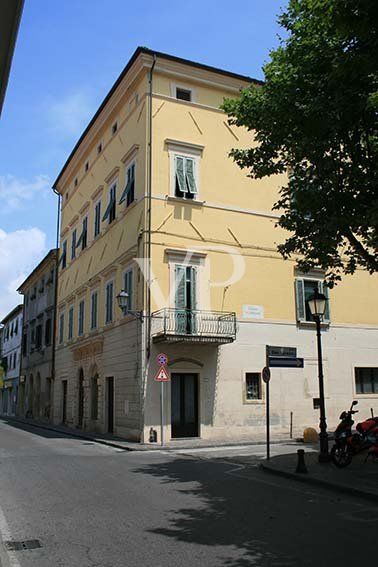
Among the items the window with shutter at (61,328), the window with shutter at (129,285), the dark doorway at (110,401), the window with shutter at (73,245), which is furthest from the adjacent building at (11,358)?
the window with shutter at (129,285)

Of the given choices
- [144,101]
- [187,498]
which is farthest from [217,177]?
[187,498]

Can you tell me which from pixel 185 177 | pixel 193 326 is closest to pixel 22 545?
pixel 193 326

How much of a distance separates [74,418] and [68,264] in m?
9.56

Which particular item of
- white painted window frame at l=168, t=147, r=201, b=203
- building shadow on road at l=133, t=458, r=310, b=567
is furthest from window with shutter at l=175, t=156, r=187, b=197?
building shadow on road at l=133, t=458, r=310, b=567

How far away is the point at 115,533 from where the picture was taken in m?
6.68

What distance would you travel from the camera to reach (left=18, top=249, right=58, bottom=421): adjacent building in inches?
1499

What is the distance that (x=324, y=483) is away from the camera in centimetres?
1014

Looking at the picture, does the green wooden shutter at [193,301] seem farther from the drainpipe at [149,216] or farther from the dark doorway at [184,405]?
the dark doorway at [184,405]

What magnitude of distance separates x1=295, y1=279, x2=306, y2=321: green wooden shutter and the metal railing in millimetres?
3660

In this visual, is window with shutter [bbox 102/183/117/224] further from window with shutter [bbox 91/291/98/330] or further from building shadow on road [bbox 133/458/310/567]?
building shadow on road [bbox 133/458/310/567]

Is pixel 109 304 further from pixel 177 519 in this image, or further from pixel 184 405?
pixel 177 519

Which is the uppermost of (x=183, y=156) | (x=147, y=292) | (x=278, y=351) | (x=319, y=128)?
(x=183, y=156)

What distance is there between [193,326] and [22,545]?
14990mm

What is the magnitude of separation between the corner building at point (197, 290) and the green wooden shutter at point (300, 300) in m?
0.05
